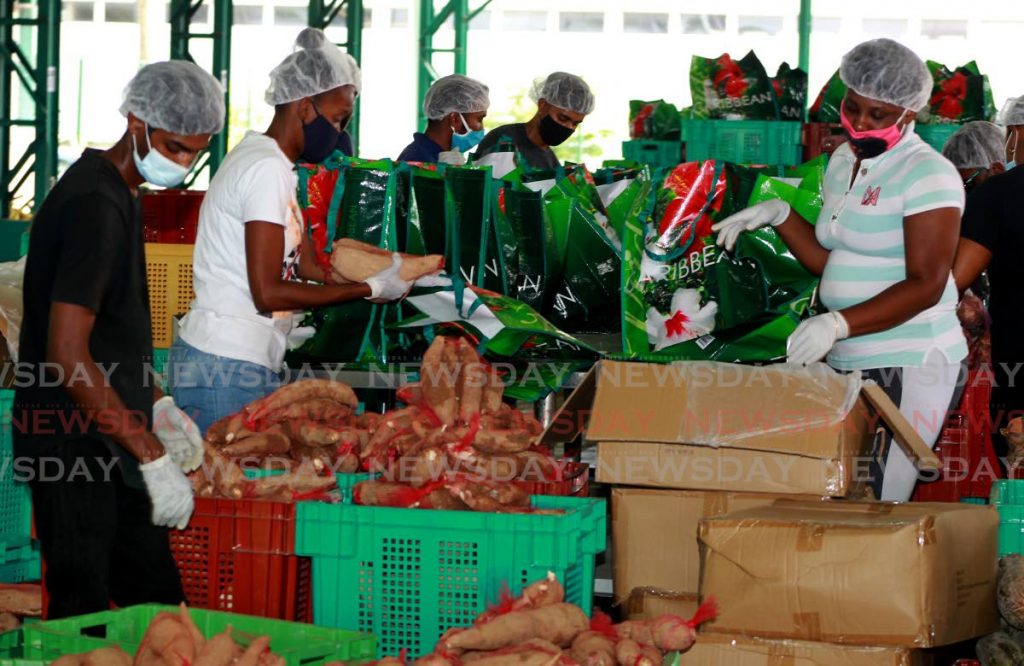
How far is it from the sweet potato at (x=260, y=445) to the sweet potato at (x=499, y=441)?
20.4 inches

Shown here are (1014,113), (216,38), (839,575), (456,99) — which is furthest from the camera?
(216,38)

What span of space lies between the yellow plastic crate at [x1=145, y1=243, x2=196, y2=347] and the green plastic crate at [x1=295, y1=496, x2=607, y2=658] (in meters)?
2.03

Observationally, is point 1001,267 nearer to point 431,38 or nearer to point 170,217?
point 170,217

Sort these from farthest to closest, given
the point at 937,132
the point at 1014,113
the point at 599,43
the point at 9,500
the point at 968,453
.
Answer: the point at 599,43
the point at 937,132
the point at 1014,113
the point at 968,453
the point at 9,500

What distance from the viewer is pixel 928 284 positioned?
11.4ft

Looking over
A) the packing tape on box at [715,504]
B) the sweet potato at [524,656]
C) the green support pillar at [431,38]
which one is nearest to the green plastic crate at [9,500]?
the sweet potato at [524,656]

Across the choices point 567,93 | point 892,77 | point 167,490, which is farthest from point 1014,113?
point 167,490

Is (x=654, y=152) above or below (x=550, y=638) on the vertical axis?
above

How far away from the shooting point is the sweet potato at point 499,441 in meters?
3.42

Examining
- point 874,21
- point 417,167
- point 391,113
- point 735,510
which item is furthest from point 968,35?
point 735,510

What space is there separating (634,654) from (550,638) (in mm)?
182

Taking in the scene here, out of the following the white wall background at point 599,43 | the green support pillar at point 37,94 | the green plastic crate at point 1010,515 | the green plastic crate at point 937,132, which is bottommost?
the green plastic crate at point 1010,515

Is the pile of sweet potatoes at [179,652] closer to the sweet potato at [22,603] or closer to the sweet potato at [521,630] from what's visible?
the sweet potato at [521,630]

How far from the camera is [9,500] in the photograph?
3.95m
